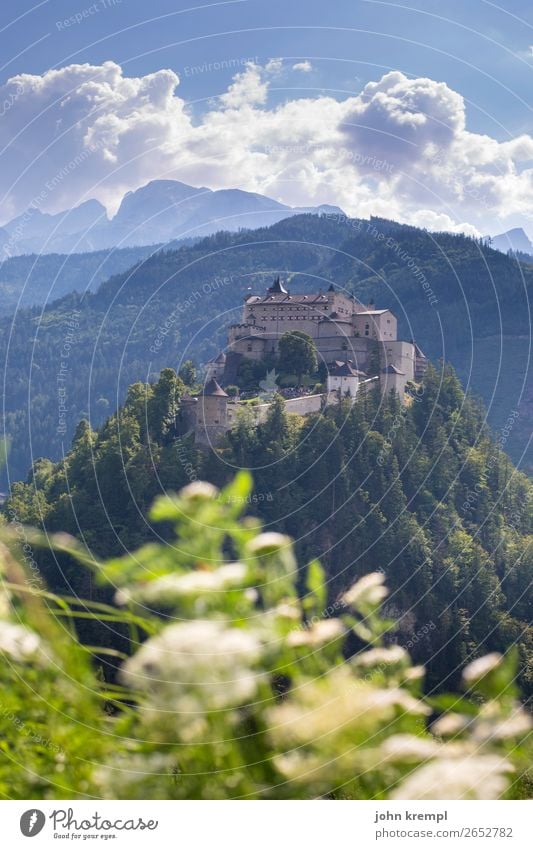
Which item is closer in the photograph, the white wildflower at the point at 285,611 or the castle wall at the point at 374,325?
the white wildflower at the point at 285,611

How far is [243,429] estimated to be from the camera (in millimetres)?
56906

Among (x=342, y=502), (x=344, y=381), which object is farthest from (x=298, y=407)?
(x=342, y=502)

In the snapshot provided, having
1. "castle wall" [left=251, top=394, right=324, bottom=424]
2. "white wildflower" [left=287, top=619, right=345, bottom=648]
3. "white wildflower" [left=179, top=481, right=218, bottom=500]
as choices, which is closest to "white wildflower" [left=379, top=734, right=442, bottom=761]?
"white wildflower" [left=287, top=619, right=345, bottom=648]

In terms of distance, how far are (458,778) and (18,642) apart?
5.95 feet

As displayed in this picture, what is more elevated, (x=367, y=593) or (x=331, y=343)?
(x=331, y=343)

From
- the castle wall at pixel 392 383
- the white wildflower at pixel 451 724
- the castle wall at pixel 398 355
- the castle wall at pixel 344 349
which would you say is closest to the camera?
the white wildflower at pixel 451 724

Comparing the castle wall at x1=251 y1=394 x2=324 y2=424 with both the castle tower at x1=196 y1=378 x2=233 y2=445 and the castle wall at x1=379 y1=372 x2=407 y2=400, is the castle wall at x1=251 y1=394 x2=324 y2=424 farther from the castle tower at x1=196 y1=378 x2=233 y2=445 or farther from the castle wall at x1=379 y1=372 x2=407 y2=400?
the castle wall at x1=379 y1=372 x2=407 y2=400

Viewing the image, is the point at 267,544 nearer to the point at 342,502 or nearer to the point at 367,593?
the point at 367,593

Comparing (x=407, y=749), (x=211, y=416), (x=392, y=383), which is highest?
(x=392, y=383)

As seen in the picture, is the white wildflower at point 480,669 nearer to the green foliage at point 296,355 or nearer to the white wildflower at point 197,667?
the white wildflower at point 197,667

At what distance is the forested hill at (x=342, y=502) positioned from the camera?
56219 mm

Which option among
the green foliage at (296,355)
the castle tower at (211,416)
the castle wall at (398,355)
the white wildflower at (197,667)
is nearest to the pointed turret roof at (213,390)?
the castle tower at (211,416)

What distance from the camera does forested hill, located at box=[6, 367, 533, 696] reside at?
5622 cm

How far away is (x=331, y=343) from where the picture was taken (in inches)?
2650
